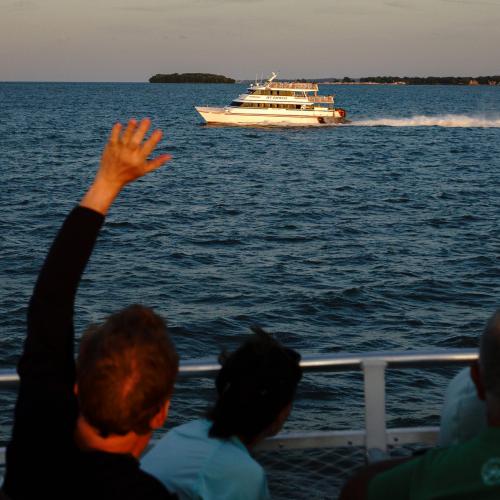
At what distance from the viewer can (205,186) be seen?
124ft

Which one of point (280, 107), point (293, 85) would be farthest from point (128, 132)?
point (280, 107)

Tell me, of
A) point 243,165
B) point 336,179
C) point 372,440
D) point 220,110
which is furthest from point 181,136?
point 372,440

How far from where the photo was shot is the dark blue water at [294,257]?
1421cm

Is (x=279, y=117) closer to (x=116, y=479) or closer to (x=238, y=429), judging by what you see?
(x=238, y=429)

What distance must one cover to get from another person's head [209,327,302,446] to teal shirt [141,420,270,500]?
0.15 ft

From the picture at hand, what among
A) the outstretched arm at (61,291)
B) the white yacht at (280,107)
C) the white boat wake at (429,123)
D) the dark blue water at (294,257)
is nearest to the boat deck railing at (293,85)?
the white yacht at (280,107)

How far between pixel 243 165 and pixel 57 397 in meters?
47.6

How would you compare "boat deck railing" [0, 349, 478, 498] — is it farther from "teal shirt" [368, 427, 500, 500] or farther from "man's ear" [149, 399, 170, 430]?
"teal shirt" [368, 427, 500, 500]

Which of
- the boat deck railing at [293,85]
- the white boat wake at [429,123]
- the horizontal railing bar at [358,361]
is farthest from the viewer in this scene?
the white boat wake at [429,123]

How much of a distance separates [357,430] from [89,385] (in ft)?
4.01

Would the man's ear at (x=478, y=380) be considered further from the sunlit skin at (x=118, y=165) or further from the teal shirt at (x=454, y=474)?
the sunlit skin at (x=118, y=165)

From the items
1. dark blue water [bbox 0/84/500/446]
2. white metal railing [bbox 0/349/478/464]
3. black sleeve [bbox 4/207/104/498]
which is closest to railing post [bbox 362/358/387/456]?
white metal railing [bbox 0/349/478/464]

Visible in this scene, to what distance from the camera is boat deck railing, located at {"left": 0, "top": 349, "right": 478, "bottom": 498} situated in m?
2.63

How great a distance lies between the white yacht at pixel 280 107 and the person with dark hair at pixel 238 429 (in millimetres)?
68657
